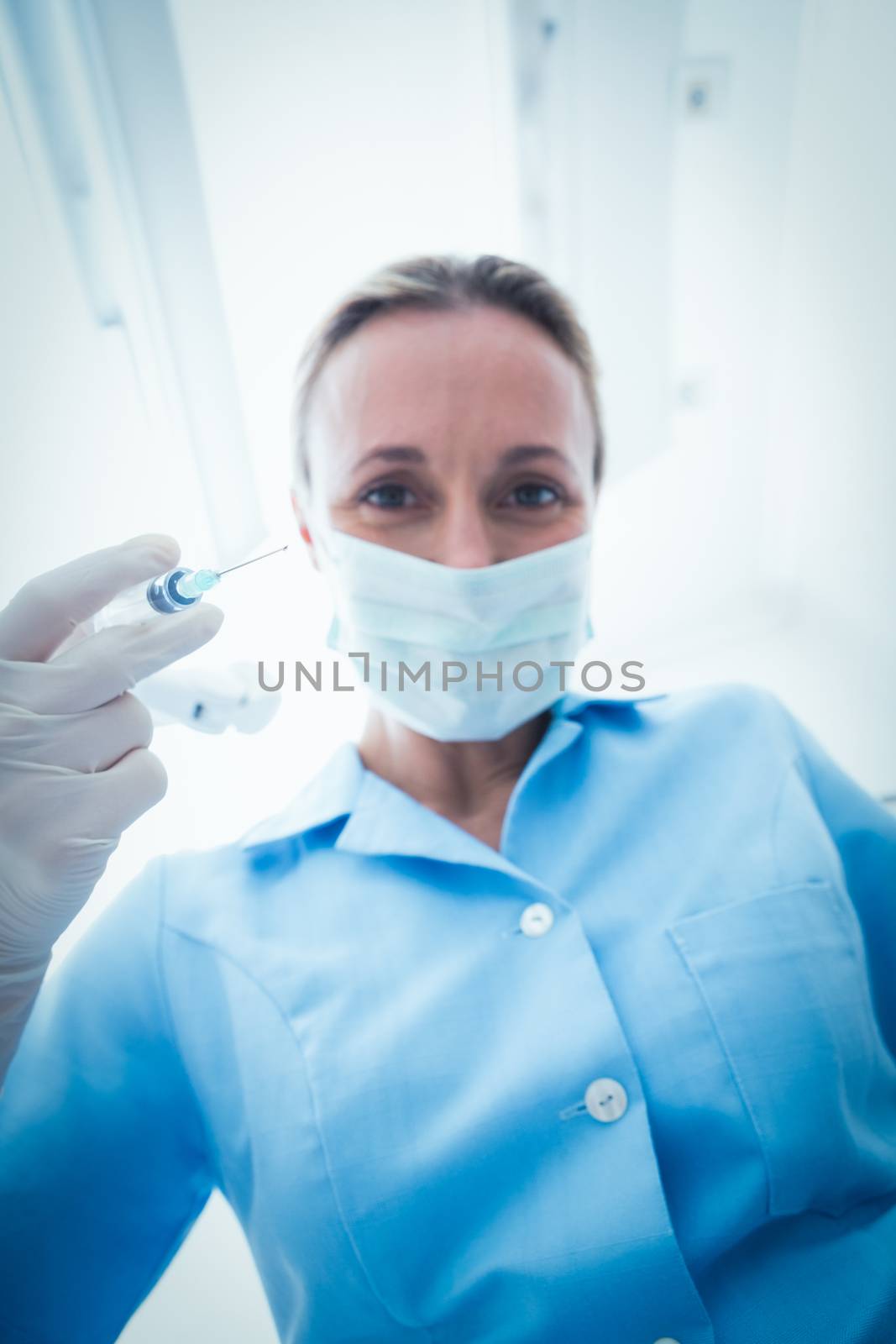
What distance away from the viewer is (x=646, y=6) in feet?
3.99

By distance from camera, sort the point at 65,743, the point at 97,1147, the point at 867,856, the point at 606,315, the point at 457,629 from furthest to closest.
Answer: the point at 606,315, the point at 867,856, the point at 457,629, the point at 97,1147, the point at 65,743

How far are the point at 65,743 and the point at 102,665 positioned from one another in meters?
0.07

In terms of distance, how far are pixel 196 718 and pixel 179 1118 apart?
44 centimetres

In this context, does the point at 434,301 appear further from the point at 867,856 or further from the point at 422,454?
the point at 867,856

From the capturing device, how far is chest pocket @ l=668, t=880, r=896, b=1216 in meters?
0.66

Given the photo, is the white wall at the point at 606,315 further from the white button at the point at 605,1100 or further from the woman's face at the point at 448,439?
the white button at the point at 605,1100

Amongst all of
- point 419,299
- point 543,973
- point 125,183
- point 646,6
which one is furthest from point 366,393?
point 646,6

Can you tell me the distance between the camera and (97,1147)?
0.70 metres

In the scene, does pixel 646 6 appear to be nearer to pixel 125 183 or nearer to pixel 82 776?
pixel 125 183

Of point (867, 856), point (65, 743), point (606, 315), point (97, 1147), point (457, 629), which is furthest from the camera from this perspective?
point (606, 315)

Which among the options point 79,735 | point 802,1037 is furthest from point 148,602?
point 802,1037

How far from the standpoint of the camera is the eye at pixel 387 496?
863 millimetres

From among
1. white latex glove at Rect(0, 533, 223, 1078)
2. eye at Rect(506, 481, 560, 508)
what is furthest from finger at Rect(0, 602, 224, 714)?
eye at Rect(506, 481, 560, 508)

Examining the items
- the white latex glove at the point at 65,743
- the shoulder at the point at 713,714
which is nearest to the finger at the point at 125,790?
the white latex glove at the point at 65,743
